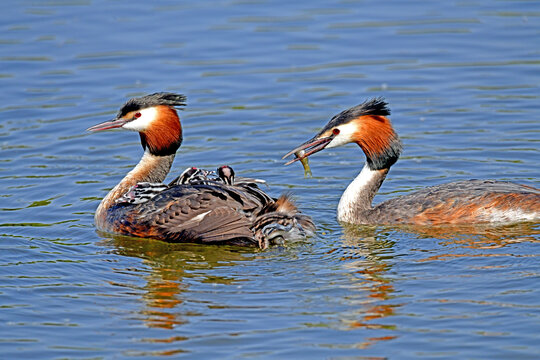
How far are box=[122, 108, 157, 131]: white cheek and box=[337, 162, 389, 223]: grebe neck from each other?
1986 mm

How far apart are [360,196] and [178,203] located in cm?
181

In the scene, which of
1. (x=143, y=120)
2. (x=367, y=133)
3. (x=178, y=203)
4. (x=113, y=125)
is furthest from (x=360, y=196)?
(x=113, y=125)

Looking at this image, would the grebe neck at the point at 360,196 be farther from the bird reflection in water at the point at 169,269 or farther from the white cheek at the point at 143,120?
the white cheek at the point at 143,120

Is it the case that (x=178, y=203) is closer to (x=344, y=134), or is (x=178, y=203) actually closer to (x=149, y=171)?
(x=149, y=171)

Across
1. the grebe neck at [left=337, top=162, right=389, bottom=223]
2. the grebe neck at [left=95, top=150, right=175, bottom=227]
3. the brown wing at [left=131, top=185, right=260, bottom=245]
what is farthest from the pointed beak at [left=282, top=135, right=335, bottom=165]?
the grebe neck at [left=95, top=150, right=175, bottom=227]

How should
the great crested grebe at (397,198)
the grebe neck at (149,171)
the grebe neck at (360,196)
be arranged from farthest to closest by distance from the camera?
1. the grebe neck at (149,171)
2. the grebe neck at (360,196)
3. the great crested grebe at (397,198)

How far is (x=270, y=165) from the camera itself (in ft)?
37.7

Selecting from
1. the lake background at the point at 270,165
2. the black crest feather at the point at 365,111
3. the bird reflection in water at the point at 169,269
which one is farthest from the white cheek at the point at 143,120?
the black crest feather at the point at 365,111

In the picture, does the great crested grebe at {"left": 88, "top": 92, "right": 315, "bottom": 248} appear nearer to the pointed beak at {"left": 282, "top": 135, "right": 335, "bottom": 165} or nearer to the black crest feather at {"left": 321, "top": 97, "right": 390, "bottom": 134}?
the pointed beak at {"left": 282, "top": 135, "right": 335, "bottom": 165}

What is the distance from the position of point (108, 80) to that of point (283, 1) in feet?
13.2

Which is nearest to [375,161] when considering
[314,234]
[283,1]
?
[314,234]

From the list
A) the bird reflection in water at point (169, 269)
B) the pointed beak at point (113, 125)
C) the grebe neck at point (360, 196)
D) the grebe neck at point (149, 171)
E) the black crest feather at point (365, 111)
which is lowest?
the bird reflection in water at point (169, 269)

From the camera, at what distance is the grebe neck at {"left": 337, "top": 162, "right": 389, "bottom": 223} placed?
10.0 m

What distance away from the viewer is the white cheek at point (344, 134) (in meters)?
10.1
